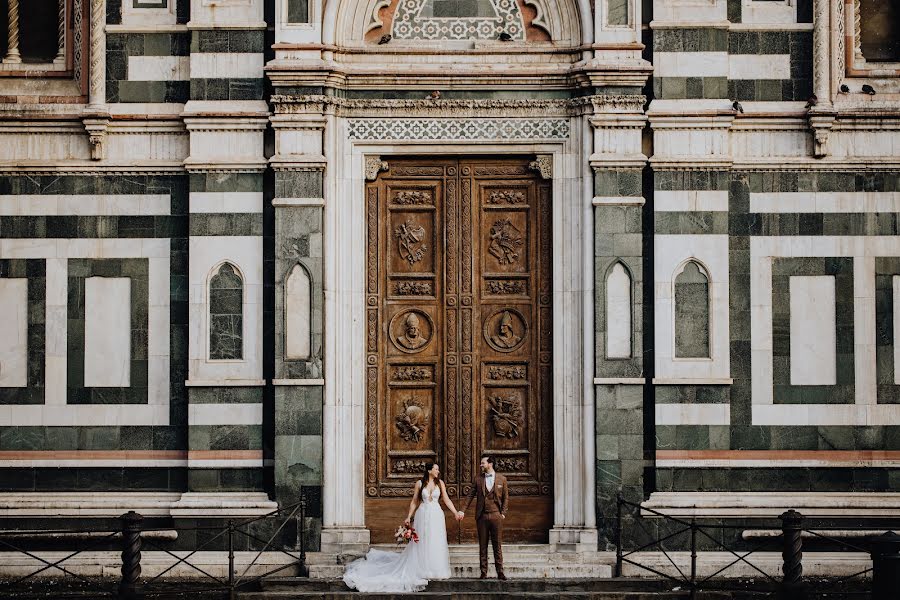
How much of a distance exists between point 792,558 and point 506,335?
4.62 meters

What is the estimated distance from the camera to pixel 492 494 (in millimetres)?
16875

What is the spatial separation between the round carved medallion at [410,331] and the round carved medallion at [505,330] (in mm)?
767

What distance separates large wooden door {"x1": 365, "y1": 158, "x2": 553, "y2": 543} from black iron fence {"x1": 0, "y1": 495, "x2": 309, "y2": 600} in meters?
1.20

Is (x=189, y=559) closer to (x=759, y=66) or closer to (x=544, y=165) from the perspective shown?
(x=544, y=165)

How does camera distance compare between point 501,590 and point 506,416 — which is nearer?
point 501,590

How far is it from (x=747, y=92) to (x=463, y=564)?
23.1 ft

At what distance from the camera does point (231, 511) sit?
1759 centimetres

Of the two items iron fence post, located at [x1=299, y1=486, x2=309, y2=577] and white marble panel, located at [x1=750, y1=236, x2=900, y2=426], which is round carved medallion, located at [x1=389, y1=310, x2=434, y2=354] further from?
white marble panel, located at [x1=750, y1=236, x2=900, y2=426]

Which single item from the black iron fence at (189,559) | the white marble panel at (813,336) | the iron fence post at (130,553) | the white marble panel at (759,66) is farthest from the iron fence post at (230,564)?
the white marble panel at (759,66)

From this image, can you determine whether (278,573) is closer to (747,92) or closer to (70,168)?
(70,168)

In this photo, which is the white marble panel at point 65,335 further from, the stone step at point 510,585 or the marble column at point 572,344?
the marble column at point 572,344

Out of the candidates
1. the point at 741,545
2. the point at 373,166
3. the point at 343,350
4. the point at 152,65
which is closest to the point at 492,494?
the point at 343,350

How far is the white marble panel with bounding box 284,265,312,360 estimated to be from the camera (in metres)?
17.8

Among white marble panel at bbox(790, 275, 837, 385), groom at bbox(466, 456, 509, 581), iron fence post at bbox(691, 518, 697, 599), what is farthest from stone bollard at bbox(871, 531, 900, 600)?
groom at bbox(466, 456, 509, 581)
